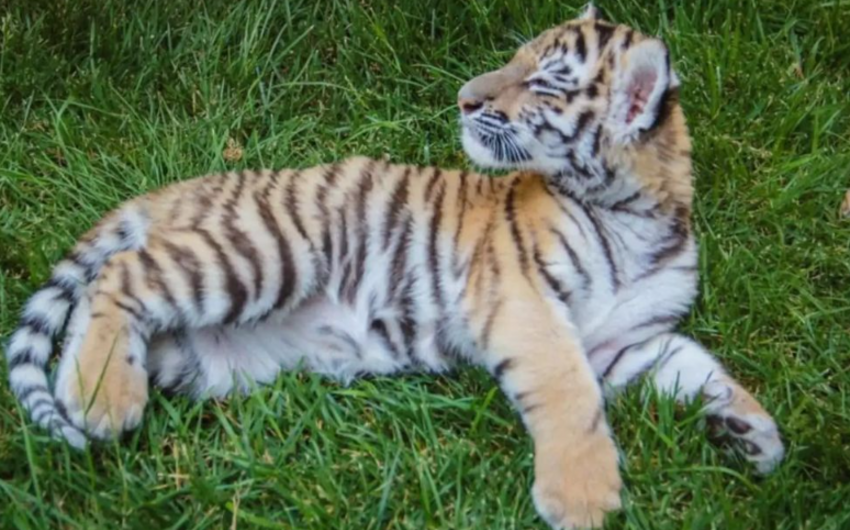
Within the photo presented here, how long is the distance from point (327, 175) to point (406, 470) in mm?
932

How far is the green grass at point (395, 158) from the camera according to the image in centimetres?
278

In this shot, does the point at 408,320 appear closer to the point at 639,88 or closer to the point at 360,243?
the point at 360,243

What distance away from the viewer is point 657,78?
3.06m

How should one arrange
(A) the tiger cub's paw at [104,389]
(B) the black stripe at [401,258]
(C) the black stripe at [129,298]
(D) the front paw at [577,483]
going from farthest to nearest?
(B) the black stripe at [401,258], (C) the black stripe at [129,298], (A) the tiger cub's paw at [104,389], (D) the front paw at [577,483]

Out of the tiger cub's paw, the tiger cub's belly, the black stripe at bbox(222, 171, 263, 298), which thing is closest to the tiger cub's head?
the tiger cub's belly

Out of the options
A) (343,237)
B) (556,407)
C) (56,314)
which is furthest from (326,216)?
(556,407)

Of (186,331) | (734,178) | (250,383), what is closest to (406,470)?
(250,383)

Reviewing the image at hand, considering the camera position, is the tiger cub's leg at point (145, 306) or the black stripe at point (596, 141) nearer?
the tiger cub's leg at point (145, 306)

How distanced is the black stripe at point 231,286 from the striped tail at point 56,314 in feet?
0.74

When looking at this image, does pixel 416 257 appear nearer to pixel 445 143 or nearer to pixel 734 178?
pixel 445 143

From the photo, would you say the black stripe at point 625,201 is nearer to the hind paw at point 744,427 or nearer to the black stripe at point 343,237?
the hind paw at point 744,427

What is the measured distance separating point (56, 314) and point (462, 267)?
3.42 ft

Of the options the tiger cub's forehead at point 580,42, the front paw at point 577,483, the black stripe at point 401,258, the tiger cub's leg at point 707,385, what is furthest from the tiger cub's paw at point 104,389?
the tiger cub's forehead at point 580,42

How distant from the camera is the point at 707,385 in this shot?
305 cm
